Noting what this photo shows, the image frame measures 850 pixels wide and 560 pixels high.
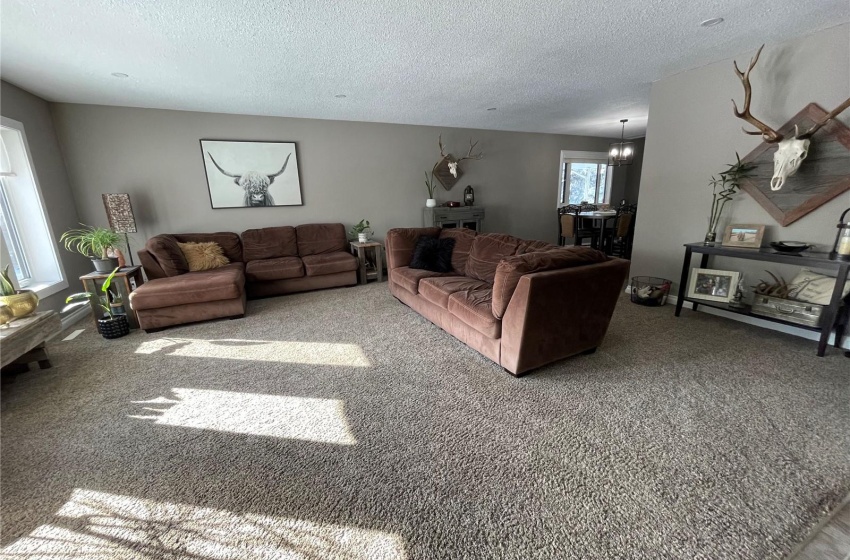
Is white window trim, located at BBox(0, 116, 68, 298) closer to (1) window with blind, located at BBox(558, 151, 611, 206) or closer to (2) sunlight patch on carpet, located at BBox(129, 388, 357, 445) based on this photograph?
(2) sunlight patch on carpet, located at BBox(129, 388, 357, 445)

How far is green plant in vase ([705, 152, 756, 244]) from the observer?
2916mm

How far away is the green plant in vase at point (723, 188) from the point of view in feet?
9.57

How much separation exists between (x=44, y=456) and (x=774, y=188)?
5.05 metres

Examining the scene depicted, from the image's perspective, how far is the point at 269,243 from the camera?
4.50 metres

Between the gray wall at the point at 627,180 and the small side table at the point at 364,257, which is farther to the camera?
the gray wall at the point at 627,180

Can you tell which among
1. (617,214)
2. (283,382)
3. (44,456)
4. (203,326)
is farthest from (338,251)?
(617,214)

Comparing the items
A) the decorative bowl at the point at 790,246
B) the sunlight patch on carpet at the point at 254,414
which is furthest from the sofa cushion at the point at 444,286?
the decorative bowl at the point at 790,246

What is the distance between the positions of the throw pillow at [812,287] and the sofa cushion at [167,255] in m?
5.70

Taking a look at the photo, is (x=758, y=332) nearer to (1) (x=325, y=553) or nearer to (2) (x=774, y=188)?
(2) (x=774, y=188)

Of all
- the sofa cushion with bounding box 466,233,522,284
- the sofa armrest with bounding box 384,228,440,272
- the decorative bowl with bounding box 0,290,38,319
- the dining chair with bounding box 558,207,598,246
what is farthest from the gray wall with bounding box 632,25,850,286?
the decorative bowl with bounding box 0,290,38,319

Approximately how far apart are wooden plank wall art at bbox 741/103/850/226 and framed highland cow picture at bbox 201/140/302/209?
506 centimetres

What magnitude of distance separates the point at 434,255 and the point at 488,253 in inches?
26.4

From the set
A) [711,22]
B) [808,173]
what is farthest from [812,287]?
[711,22]

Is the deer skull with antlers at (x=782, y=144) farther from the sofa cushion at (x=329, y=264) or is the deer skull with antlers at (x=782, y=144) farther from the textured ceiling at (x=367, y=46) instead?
the sofa cushion at (x=329, y=264)
